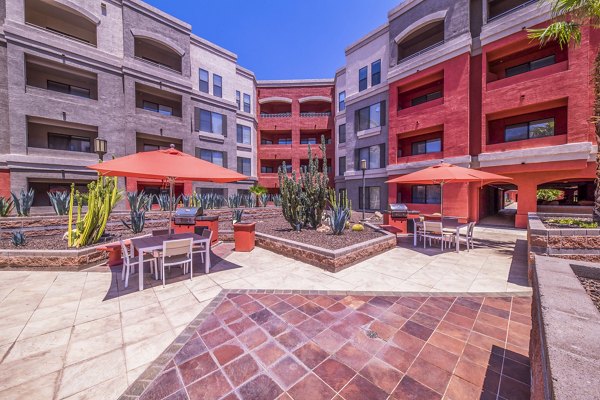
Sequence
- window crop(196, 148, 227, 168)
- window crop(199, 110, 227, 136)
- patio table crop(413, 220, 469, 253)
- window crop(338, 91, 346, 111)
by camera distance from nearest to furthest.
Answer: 1. patio table crop(413, 220, 469, 253)
2. window crop(196, 148, 227, 168)
3. window crop(199, 110, 227, 136)
4. window crop(338, 91, 346, 111)

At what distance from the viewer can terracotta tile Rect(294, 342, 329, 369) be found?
2.63 meters

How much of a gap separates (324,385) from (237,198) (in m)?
13.9

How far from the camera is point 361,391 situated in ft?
7.39

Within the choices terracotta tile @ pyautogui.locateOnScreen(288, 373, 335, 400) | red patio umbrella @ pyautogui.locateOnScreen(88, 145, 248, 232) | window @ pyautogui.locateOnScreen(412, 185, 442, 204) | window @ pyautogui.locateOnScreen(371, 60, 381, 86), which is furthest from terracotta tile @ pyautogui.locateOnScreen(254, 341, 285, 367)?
window @ pyautogui.locateOnScreen(371, 60, 381, 86)

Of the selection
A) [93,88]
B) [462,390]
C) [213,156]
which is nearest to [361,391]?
[462,390]

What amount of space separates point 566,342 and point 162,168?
5.45m

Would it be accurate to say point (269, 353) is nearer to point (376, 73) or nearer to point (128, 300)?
point (128, 300)

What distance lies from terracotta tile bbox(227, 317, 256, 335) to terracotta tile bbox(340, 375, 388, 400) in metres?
1.56

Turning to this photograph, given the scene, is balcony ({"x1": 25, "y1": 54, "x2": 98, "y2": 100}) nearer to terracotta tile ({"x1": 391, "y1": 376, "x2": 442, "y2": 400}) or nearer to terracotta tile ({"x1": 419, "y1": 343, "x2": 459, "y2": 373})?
terracotta tile ({"x1": 391, "y1": 376, "x2": 442, "y2": 400})

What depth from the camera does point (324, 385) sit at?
91.6 inches

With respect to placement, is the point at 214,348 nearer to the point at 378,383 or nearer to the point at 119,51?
the point at 378,383

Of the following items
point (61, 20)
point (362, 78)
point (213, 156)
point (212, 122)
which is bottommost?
point (213, 156)

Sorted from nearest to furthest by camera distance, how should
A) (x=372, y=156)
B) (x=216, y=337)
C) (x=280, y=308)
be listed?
1. (x=216, y=337)
2. (x=280, y=308)
3. (x=372, y=156)

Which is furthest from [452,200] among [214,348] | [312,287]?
[214,348]
